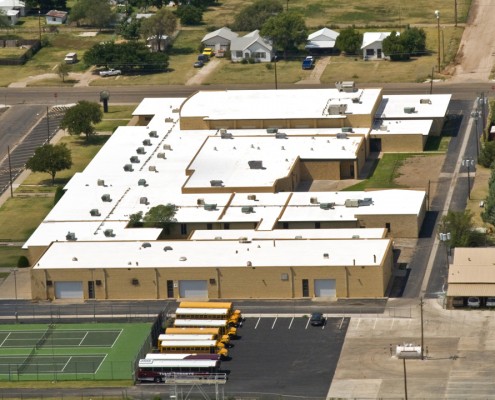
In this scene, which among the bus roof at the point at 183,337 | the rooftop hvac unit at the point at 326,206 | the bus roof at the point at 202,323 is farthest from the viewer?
the rooftop hvac unit at the point at 326,206

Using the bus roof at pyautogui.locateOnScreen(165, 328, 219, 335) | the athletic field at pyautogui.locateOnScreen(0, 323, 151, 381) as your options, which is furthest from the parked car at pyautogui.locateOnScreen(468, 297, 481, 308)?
the athletic field at pyautogui.locateOnScreen(0, 323, 151, 381)

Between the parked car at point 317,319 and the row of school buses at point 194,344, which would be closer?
the row of school buses at point 194,344

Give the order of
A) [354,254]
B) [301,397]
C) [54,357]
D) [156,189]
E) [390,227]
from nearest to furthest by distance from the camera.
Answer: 1. [301,397]
2. [54,357]
3. [354,254]
4. [390,227]
5. [156,189]

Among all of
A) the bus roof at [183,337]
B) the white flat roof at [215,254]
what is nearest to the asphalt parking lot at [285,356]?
the bus roof at [183,337]

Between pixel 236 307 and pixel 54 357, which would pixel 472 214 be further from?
pixel 54 357

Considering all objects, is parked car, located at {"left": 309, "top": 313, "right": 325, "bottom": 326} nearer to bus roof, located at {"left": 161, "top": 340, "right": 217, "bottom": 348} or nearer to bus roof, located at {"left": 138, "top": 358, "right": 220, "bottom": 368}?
bus roof, located at {"left": 161, "top": 340, "right": 217, "bottom": 348}

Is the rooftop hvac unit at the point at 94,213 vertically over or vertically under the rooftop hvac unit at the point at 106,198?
over

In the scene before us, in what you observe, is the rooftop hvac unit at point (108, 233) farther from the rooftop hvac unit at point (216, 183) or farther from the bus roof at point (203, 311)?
the bus roof at point (203, 311)

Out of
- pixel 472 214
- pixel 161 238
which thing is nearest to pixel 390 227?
pixel 472 214
